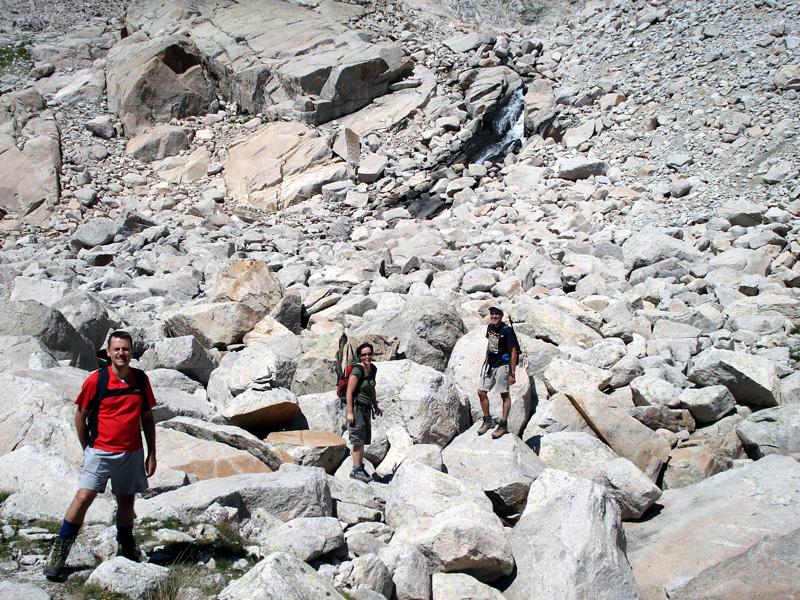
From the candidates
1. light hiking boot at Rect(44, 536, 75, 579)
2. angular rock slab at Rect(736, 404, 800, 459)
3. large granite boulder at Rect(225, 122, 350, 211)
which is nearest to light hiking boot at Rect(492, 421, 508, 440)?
angular rock slab at Rect(736, 404, 800, 459)

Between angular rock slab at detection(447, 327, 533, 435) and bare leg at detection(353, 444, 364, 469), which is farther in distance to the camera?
angular rock slab at detection(447, 327, 533, 435)

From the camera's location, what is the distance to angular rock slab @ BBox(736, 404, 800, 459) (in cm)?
738

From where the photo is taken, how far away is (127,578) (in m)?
3.94

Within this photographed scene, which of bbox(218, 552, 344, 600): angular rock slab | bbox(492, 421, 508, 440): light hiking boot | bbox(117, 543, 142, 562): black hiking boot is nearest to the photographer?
bbox(218, 552, 344, 600): angular rock slab

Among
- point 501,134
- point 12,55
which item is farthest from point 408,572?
point 12,55

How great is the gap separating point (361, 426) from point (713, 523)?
3.61m

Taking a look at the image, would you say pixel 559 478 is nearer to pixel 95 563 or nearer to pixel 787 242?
pixel 95 563

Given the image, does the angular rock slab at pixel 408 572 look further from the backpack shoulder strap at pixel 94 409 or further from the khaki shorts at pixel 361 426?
the backpack shoulder strap at pixel 94 409

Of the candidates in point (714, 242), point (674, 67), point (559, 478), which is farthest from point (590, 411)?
point (674, 67)

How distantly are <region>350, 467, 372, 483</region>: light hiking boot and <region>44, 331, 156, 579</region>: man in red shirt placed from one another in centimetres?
283

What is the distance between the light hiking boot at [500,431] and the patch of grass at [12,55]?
91.4ft

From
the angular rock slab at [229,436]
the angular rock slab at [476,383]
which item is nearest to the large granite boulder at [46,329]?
the angular rock slab at [229,436]

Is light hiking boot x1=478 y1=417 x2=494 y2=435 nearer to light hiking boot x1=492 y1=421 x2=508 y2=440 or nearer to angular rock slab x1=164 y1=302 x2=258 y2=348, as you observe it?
light hiking boot x1=492 y1=421 x2=508 y2=440

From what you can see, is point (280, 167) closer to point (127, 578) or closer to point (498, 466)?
point (498, 466)
